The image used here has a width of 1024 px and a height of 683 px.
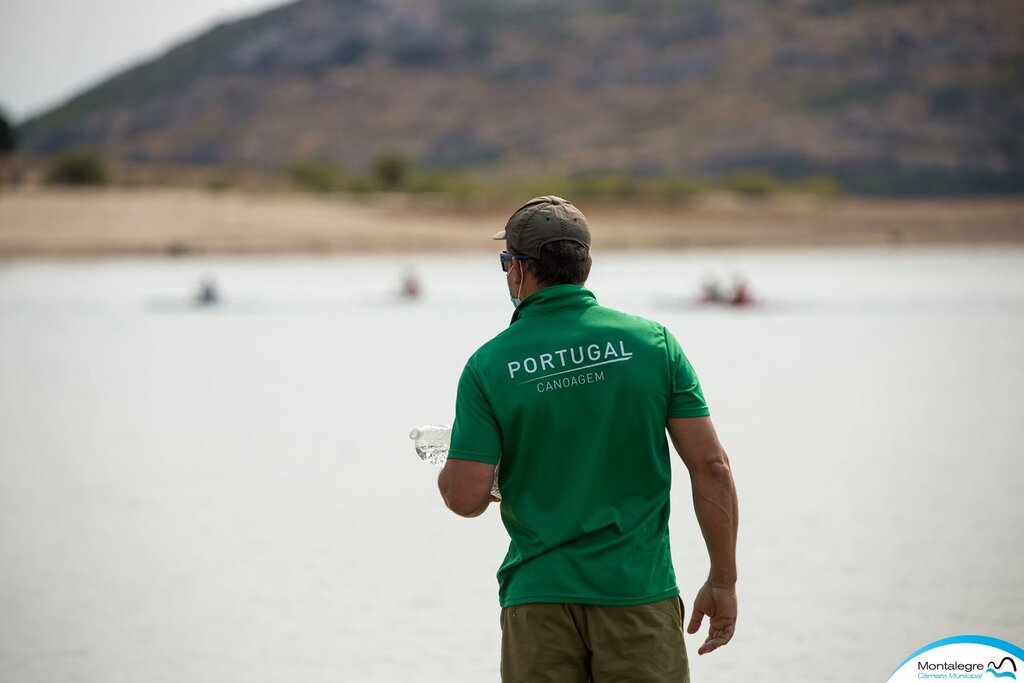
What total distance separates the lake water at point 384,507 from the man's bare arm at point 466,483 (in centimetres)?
244

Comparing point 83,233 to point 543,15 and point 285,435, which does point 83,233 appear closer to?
point 285,435

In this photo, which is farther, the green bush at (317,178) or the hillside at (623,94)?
the hillside at (623,94)

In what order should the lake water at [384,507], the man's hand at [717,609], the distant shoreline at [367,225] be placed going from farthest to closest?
1. the distant shoreline at [367,225]
2. the lake water at [384,507]
3. the man's hand at [717,609]

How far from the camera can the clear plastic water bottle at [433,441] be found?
3.73m

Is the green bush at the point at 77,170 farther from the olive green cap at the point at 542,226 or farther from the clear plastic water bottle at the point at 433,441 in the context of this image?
the olive green cap at the point at 542,226

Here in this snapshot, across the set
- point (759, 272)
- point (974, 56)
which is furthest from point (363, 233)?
point (974, 56)

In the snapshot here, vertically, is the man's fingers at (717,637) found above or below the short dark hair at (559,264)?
below

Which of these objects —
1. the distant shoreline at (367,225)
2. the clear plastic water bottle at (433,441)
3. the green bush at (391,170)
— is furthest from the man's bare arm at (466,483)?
the green bush at (391,170)

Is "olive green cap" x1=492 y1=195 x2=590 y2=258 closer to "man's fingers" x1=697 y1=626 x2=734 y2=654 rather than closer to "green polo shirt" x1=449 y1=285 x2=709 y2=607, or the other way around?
"green polo shirt" x1=449 y1=285 x2=709 y2=607

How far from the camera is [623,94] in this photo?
152 meters

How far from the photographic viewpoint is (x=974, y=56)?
460 feet

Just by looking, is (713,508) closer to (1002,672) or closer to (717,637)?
(717,637)

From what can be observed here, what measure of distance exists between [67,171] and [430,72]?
105646 millimetres

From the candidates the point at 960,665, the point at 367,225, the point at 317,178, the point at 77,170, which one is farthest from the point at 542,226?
the point at 77,170
